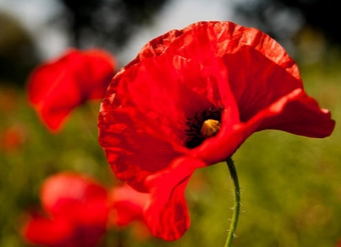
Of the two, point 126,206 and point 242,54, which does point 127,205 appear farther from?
point 242,54

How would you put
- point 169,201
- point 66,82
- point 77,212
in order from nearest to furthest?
1. point 169,201
2. point 77,212
3. point 66,82

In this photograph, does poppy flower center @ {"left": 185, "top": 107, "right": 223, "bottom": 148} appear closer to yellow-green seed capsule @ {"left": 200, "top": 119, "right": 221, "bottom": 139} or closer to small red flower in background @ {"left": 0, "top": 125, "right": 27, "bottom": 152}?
yellow-green seed capsule @ {"left": 200, "top": 119, "right": 221, "bottom": 139}

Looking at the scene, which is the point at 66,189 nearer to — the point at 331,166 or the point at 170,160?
the point at 170,160

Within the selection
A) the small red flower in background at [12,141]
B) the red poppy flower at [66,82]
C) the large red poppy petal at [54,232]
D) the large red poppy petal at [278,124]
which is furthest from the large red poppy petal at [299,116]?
the small red flower in background at [12,141]

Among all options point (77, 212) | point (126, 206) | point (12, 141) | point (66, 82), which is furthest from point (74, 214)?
point (12, 141)

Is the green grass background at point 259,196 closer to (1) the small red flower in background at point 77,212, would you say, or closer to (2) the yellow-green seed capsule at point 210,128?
(1) the small red flower in background at point 77,212

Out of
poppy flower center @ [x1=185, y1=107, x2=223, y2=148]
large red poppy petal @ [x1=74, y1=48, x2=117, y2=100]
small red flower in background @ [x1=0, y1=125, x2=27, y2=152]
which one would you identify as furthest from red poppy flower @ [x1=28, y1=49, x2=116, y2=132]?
small red flower in background @ [x1=0, y1=125, x2=27, y2=152]

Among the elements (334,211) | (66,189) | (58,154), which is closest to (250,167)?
(334,211)
